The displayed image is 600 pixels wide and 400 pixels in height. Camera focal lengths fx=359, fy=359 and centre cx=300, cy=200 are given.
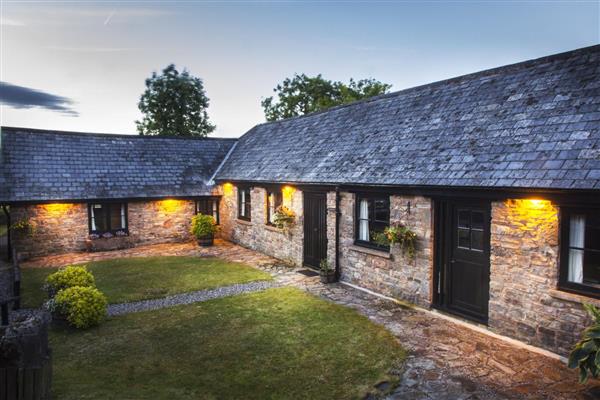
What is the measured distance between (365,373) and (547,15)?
63.0 ft

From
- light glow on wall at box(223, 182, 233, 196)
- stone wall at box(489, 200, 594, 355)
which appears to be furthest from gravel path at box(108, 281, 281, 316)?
light glow on wall at box(223, 182, 233, 196)

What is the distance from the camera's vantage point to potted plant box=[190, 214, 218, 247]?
56.5 ft

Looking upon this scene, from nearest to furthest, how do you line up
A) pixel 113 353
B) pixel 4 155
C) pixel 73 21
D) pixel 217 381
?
Answer: pixel 217 381 → pixel 113 353 → pixel 73 21 → pixel 4 155

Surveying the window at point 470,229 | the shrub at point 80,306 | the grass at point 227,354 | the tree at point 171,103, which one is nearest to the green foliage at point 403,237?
the window at point 470,229

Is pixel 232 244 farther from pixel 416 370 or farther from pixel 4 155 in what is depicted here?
pixel 416 370

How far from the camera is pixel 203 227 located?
679 inches

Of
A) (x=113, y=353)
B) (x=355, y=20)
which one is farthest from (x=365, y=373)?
(x=355, y=20)

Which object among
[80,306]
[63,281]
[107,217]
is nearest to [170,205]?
[107,217]

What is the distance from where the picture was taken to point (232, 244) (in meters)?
18.0

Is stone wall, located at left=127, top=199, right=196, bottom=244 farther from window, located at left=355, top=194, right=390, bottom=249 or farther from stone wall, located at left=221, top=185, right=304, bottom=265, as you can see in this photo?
window, located at left=355, top=194, right=390, bottom=249

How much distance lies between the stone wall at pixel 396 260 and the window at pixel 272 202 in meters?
4.12

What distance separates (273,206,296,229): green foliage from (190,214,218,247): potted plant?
480cm

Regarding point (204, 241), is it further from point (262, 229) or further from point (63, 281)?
point (63, 281)

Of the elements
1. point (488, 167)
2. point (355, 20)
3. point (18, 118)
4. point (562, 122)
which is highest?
point (355, 20)
